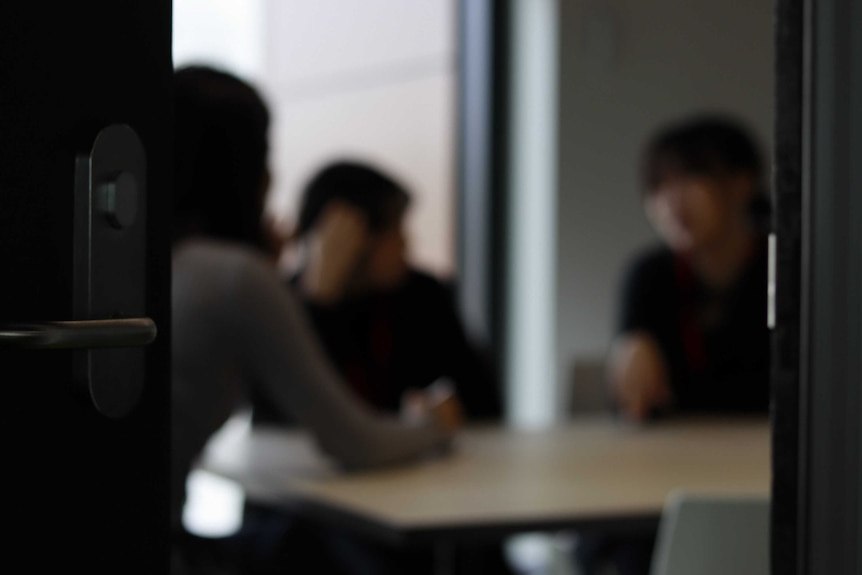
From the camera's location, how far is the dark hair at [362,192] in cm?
332

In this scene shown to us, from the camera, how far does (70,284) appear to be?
0.86 metres

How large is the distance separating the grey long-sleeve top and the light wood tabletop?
0.50ft

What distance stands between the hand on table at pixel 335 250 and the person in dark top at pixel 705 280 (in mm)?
745

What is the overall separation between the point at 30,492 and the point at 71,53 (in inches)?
11.7

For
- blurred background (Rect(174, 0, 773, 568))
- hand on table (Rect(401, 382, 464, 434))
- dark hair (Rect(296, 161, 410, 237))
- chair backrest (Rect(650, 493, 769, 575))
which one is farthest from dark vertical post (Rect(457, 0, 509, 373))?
chair backrest (Rect(650, 493, 769, 575))

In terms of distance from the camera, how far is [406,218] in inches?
135

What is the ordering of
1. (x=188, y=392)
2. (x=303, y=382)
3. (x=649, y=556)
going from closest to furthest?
1. (x=188, y=392)
2. (x=303, y=382)
3. (x=649, y=556)

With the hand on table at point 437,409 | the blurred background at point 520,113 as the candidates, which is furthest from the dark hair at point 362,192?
the blurred background at point 520,113

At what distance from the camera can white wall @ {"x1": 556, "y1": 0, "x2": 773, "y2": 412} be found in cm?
461

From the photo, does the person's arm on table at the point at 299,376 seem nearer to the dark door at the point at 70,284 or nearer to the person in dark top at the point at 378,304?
the person in dark top at the point at 378,304

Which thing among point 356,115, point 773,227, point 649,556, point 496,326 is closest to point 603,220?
point 496,326

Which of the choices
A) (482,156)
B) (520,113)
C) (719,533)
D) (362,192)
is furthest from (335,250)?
(719,533)

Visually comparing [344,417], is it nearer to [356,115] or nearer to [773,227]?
[773,227]

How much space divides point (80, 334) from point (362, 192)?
252 centimetres
